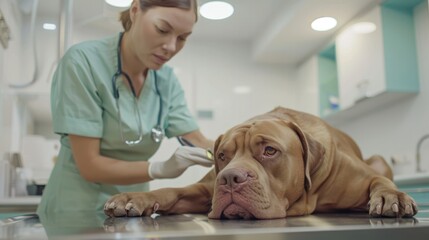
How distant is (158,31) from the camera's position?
126cm

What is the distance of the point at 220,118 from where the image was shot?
9.93 feet

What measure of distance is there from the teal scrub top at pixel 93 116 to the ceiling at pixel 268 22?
0.22 meters

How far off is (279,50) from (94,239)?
3079 mm

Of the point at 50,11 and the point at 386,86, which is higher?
the point at 50,11

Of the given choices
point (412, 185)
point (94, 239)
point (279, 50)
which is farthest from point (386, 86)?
point (94, 239)

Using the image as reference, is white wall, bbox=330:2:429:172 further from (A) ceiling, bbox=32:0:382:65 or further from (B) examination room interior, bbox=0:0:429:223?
(A) ceiling, bbox=32:0:382:65

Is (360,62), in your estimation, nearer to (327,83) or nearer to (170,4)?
(327,83)

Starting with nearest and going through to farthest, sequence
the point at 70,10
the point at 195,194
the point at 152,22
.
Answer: the point at 195,194, the point at 152,22, the point at 70,10

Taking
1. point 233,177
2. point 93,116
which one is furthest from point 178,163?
point 233,177

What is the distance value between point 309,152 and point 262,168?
0.12 m

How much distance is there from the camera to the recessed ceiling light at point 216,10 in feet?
4.76

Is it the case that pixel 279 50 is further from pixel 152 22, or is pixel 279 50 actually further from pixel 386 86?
pixel 152 22

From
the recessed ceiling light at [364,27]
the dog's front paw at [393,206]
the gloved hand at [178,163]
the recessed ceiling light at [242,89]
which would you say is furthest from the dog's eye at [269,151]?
the recessed ceiling light at [242,89]

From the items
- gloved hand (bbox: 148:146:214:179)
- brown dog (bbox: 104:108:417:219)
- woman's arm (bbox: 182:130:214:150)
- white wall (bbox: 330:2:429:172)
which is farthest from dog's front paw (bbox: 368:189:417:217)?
white wall (bbox: 330:2:429:172)
